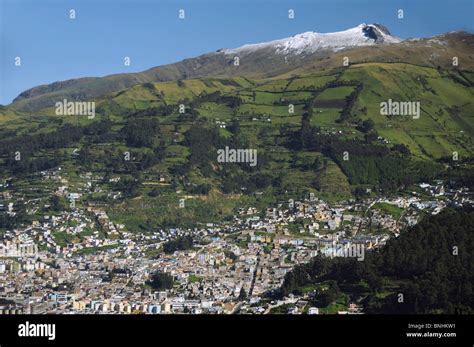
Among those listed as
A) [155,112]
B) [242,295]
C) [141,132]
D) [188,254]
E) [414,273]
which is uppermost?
[155,112]

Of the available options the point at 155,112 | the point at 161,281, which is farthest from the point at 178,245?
the point at 155,112

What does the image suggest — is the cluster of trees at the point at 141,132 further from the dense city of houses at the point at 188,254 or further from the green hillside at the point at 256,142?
the dense city of houses at the point at 188,254

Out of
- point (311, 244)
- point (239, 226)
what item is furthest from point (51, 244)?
point (311, 244)

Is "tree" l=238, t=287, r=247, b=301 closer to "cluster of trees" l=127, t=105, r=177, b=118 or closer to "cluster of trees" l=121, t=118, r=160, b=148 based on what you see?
"cluster of trees" l=121, t=118, r=160, b=148

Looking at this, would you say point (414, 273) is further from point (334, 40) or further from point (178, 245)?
point (334, 40)

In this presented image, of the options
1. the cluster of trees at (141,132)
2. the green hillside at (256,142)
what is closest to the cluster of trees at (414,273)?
the green hillside at (256,142)

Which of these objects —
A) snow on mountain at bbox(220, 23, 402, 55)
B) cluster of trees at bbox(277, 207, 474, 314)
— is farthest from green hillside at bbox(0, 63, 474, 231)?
snow on mountain at bbox(220, 23, 402, 55)
